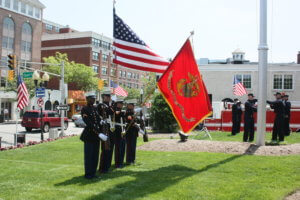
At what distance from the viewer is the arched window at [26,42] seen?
5641 centimetres

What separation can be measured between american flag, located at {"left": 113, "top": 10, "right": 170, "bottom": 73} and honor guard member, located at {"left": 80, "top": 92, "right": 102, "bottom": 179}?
2153mm

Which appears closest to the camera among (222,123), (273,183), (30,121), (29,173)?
(273,183)

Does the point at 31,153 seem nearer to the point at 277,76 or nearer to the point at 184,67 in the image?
the point at 184,67

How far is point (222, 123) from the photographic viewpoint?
1941 cm

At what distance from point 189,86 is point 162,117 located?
1235 cm

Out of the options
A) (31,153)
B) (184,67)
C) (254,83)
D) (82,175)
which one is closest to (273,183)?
(184,67)

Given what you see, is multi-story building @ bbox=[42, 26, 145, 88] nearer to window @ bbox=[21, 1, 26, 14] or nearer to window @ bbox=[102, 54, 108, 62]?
window @ bbox=[102, 54, 108, 62]

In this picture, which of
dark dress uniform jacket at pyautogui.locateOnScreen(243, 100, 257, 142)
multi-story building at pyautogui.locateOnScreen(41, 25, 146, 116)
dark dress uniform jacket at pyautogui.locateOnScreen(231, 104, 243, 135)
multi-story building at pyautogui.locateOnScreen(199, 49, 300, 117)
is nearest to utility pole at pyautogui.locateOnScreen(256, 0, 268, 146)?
dark dress uniform jacket at pyautogui.locateOnScreen(243, 100, 257, 142)

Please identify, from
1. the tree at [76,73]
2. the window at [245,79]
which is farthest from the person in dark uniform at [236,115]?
the tree at [76,73]

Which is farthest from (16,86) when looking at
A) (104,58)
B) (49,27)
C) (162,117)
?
(49,27)

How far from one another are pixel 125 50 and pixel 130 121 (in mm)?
1957

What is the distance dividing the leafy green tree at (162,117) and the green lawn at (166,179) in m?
10.5

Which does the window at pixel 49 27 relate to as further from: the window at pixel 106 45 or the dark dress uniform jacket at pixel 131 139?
the dark dress uniform jacket at pixel 131 139

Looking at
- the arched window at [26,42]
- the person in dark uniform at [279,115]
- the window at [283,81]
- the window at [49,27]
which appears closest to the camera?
the person in dark uniform at [279,115]
